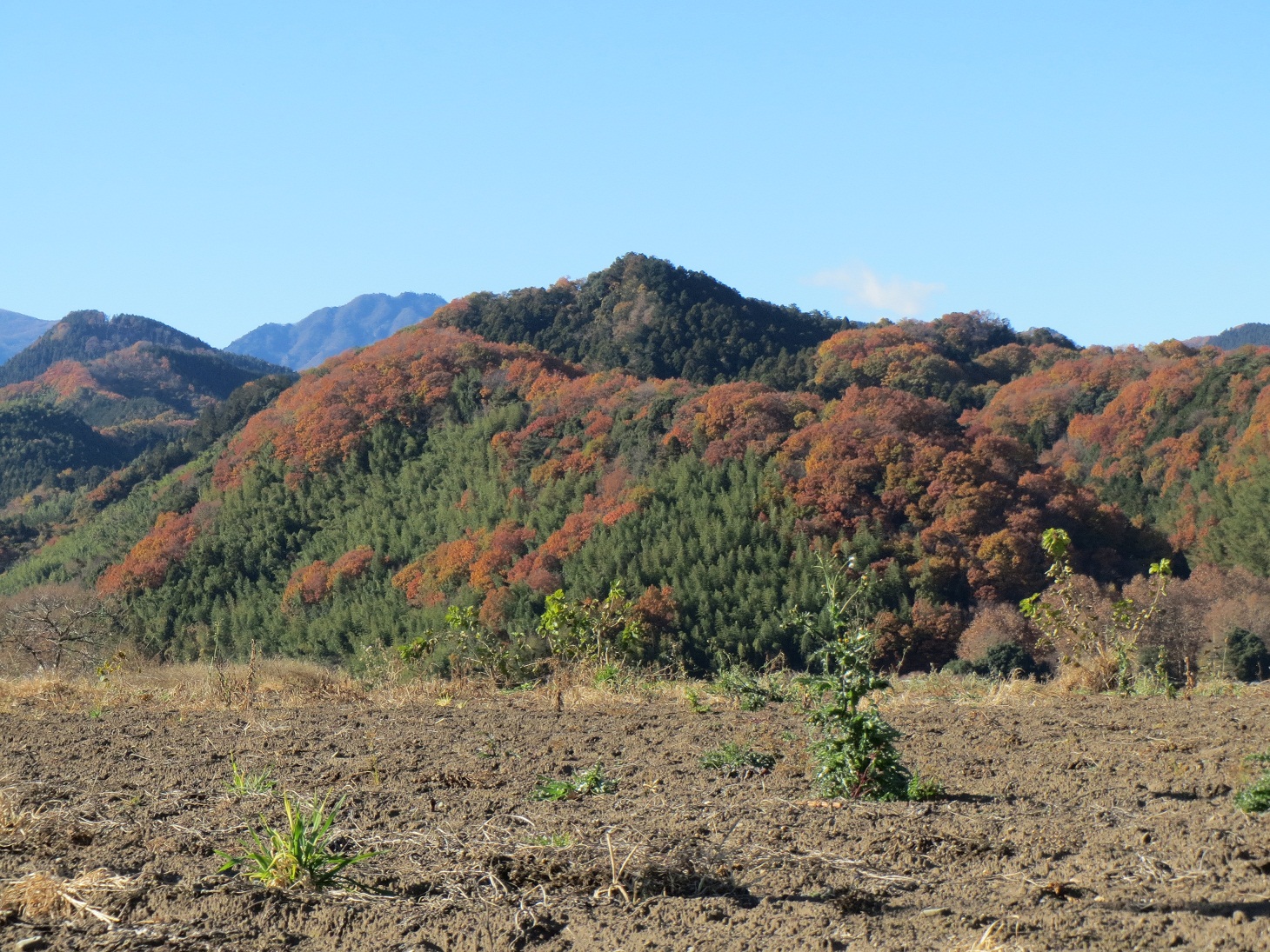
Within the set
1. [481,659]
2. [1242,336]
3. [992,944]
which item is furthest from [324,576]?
[1242,336]

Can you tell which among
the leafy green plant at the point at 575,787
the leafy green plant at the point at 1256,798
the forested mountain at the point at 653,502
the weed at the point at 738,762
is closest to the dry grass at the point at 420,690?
the weed at the point at 738,762

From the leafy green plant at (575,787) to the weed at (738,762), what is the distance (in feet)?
1.65

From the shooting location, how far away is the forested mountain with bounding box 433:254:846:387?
47.4m

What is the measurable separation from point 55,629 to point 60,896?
1199 centimetres

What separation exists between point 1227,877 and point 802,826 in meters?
1.43

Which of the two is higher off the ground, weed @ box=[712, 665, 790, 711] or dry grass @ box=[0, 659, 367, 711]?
weed @ box=[712, 665, 790, 711]

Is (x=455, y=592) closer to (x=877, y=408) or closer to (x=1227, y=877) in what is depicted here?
(x=877, y=408)

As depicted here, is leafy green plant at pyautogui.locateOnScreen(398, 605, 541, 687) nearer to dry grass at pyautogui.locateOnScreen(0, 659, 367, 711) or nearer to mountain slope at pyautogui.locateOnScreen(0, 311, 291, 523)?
dry grass at pyautogui.locateOnScreen(0, 659, 367, 711)

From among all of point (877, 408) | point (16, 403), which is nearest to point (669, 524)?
point (877, 408)

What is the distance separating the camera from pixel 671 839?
396 centimetres

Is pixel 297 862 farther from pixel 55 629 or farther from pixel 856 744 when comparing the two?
pixel 55 629

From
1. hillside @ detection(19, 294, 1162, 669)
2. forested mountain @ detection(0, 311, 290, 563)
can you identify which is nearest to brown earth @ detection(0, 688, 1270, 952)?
hillside @ detection(19, 294, 1162, 669)

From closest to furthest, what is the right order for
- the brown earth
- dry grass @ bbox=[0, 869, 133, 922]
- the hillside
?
1. the brown earth
2. dry grass @ bbox=[0, 869, 133, 922]
3. the hillside

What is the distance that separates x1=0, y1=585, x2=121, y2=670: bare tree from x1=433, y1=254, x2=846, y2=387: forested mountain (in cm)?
2228
